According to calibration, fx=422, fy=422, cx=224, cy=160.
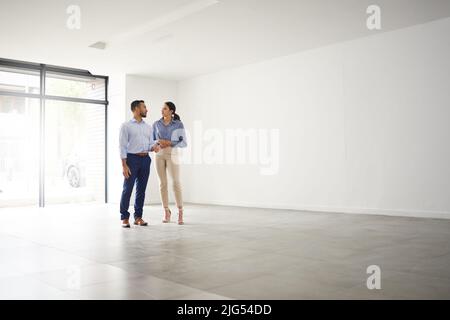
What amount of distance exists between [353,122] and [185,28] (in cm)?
289

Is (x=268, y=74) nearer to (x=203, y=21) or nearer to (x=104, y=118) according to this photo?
(x=203, y=21)

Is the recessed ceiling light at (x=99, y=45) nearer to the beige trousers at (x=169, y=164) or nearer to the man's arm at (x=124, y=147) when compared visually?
the man's arm at (x=124, y=147)

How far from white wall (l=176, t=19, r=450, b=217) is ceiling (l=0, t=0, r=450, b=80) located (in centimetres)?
33

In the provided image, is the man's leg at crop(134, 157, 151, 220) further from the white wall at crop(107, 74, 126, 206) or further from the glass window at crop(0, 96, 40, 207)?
the glass window at crop(0, 96, 40, 207)

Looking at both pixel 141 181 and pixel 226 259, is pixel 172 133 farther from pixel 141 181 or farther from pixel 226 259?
pixel 226 259

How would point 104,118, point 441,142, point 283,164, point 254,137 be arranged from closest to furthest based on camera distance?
point 441,142 < point 283,164 < point 254,137 < point 104,118

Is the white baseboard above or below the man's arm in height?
below

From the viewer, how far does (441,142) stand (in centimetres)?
562

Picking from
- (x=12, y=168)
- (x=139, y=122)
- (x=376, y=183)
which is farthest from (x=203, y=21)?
(x=12, y=168)

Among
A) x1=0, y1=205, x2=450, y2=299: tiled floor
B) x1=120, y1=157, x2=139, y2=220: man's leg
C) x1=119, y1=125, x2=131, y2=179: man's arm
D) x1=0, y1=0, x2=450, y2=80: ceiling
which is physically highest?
x1=0, y1=0, x2=450, y2=80: ceiling

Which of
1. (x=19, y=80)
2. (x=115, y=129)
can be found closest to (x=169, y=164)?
(x=115, y=129)

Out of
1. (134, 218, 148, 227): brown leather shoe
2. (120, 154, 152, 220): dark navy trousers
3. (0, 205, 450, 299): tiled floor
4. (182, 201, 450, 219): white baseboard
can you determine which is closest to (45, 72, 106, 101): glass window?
(182, 201, 450, 219): white baseboard

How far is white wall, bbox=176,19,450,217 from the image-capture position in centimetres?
572

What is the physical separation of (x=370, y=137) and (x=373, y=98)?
1.90 ft
